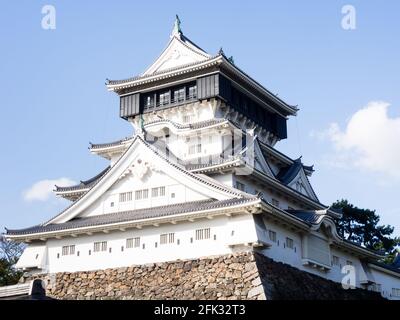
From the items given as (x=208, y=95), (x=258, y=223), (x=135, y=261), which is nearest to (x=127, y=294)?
(x=135, y=261)

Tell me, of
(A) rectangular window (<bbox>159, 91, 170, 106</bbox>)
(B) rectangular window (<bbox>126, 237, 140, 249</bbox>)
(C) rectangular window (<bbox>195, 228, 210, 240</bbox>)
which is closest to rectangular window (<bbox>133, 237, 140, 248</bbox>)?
(B) rectangular window (<bbox>126, 237, 140, 249</bbox>)

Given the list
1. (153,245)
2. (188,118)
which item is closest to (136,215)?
(153,245)

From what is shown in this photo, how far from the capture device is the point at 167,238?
2722cm

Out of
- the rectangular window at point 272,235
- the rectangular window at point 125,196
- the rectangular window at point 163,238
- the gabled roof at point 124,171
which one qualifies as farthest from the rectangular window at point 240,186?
the rectangular window at point 125,196

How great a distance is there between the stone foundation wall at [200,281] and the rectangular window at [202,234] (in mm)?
1026

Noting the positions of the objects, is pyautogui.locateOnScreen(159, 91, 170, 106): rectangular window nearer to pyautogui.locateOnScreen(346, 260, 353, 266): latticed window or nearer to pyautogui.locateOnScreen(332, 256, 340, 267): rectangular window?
pyautogui.locateOnScreen(332, 256, 340, 267): rectangular window

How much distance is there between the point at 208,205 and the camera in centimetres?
2616

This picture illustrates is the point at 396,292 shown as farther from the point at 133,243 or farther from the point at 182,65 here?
the point at 182,65

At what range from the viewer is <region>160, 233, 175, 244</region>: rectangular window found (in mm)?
27094

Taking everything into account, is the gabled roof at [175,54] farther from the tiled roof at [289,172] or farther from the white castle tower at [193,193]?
the tiled roof at [289,172]

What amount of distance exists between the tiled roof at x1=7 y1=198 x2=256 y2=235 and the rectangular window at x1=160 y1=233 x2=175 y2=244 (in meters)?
1.01
